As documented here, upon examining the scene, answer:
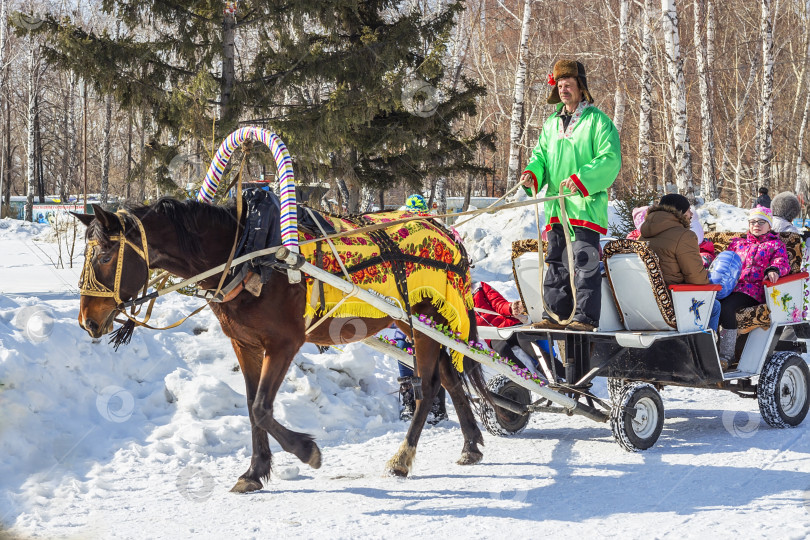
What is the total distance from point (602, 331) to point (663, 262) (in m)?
0.65

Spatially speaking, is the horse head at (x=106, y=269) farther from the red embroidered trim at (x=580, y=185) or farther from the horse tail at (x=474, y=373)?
the red embroidered trim at (x=580, y=185)

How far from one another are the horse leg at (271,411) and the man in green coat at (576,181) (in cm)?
198

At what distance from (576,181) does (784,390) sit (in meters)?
2.50

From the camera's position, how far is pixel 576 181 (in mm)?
4922

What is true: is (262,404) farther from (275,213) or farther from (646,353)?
(646,353)

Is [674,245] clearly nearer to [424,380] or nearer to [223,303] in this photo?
[424,380]

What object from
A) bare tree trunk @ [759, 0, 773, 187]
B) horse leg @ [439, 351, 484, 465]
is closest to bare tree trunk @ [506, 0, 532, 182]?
bare tree trunk @ [759, 0, 773, 187]

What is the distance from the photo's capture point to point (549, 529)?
367cm

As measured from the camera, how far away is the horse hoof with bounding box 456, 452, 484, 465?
5012mm

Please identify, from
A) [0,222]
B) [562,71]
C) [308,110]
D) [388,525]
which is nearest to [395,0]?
[308,110]

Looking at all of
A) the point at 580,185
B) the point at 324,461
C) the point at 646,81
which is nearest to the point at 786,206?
the point at 580,185

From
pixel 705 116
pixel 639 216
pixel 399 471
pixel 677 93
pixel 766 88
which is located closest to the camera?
pixel 399 471

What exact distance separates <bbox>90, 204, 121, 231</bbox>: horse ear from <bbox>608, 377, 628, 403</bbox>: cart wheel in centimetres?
327

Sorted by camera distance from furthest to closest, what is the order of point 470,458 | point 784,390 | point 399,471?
point 784,390 → point 470,458 → point 399,471
